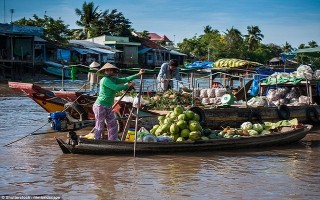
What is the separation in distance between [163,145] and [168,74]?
3.31 meters

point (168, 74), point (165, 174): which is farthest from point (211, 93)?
point (165, 174)

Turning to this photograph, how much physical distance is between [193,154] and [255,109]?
345 centimetres

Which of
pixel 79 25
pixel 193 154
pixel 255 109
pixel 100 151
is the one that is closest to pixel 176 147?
pixel 193 154

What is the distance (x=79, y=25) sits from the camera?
4931cm

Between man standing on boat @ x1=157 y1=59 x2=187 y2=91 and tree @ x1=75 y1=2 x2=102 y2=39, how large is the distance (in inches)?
1481

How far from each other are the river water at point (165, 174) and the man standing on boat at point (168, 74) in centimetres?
282

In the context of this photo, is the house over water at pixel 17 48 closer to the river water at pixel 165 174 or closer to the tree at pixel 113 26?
the tree at pixel 113 26

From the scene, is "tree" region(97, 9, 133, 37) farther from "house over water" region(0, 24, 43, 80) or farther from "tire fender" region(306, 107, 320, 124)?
"tire fender" region(306, 107, 320, 124)

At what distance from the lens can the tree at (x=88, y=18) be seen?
46.8 metres

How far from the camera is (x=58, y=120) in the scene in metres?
9.39

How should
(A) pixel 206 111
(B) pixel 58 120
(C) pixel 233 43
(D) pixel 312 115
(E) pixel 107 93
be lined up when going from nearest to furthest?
1. (E) pixel 107 93
2. (B) pixel 58 120
3. (A) pixel 206 111
4. (D) pixel 312 115
5. (C) pixel 233 43

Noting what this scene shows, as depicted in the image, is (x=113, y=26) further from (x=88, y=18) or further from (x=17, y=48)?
(x=17, y=48)

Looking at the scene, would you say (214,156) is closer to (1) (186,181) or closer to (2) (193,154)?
(2) (193,154)

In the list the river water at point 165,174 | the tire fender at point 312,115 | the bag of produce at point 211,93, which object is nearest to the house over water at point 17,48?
the bag of produce at point 211,93
